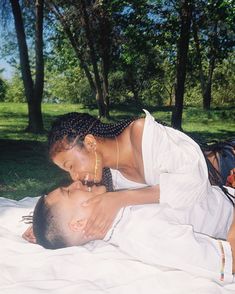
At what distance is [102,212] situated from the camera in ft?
10.3

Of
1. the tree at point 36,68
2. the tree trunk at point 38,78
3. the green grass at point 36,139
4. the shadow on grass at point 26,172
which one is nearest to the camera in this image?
the shadow on grass at point 26,172

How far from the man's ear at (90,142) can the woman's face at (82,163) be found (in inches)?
1.1

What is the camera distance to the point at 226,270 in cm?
277

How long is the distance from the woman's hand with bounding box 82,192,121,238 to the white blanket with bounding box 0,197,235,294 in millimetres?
302

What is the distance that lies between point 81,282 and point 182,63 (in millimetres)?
11376

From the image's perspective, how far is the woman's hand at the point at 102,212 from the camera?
10.3 feet

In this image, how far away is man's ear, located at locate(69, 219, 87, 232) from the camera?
3.13 m

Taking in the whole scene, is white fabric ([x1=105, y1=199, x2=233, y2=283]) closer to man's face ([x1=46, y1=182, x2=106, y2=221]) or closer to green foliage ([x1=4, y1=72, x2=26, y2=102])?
man's face ([x1=46, y1=182, x2=106, y2=221])

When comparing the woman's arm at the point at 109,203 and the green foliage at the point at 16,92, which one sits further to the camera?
the green foliage at the point at 16,92

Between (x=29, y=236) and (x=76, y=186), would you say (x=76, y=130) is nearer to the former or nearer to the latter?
(x=76, y=186)

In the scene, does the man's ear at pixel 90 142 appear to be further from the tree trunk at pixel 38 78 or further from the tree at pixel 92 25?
the tree at pixel 92 25

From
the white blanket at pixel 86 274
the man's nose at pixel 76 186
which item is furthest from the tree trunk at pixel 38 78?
the man's nose at pixel 76 186

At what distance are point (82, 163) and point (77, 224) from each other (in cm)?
53

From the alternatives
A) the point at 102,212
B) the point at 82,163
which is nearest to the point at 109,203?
the point at 102,212
